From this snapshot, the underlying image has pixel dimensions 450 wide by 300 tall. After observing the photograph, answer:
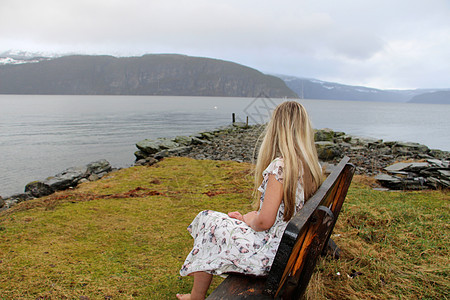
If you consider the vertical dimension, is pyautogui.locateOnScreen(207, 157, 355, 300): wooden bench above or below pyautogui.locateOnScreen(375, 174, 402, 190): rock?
above

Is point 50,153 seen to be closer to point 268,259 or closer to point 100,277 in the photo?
point 100,277

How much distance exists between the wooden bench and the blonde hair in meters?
0.18

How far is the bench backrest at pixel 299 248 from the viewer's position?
1.52 metres

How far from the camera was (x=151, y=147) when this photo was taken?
750 inches

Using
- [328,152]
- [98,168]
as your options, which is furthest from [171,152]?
[328,152]

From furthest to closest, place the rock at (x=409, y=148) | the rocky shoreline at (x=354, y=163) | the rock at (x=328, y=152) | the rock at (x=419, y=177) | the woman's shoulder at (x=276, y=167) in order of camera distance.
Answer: the rock at (x=409, y=148), the rock at (x=328, y=152), the rocky shoreline at (x=354, y=163), the rock at (x=419, y=177), the woman's shoulder at (x=276, y=167)

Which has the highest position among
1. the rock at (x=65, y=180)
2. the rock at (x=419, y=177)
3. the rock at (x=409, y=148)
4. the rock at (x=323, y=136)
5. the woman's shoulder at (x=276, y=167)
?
the woman's shoulder at (x=276, y=167)

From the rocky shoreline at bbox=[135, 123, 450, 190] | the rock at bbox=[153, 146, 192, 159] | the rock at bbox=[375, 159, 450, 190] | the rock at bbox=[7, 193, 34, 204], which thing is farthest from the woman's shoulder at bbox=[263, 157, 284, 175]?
the rock at bbox=[153, 146, 192, 159]

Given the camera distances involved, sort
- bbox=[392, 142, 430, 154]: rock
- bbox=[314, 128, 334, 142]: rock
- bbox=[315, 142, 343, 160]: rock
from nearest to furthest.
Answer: bbox=[315, 142, 343, 160]: rock → bbox=[392, 142, 430, 154]: rock → bbox=[314, 128, 334, 142]: rock

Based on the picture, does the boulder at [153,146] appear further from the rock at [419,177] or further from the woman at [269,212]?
the woman at [269,212]

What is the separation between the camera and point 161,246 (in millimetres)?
4277

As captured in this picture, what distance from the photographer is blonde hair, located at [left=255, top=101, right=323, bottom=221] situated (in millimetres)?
2272

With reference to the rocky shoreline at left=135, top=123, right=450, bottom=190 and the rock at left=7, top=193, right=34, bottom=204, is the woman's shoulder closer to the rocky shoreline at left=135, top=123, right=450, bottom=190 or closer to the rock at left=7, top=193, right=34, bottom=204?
the rocky shoreline at left=135, top=123, right=450, bottom=190

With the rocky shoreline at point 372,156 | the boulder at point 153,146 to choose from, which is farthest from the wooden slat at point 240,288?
the boulder at point 153,146
